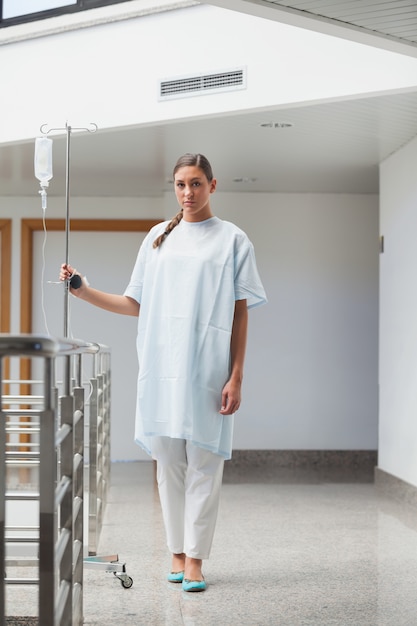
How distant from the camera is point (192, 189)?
3117 mm

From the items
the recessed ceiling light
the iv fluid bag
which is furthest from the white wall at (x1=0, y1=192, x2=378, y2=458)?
the iv fluid bag

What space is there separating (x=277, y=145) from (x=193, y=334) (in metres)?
3.13

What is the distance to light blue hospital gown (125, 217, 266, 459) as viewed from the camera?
304 cm

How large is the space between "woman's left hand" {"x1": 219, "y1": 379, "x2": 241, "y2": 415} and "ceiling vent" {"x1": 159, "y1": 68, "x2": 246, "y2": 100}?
7.52ft

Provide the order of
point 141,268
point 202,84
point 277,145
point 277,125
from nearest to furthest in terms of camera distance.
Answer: point 141,268
point 202,84
point 277,125
point 277,145

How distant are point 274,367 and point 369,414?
2.79 feet

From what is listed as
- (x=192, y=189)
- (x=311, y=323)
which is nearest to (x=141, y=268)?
(x=192, y=189)

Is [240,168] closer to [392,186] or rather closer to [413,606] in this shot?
[392,186]

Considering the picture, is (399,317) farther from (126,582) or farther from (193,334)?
(126,582)

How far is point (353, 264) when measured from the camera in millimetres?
7766

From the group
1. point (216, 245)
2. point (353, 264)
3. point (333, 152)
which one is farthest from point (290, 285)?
point (216, 245)

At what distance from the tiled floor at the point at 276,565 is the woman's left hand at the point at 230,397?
59cm

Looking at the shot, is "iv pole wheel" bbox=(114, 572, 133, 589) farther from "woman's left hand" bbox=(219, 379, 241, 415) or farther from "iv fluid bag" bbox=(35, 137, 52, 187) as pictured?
"iv fluid bag" bbox=(35, 137, 52, 187)

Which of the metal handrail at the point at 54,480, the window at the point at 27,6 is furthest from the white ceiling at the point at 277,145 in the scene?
the metal handrail at the point at 54,480
